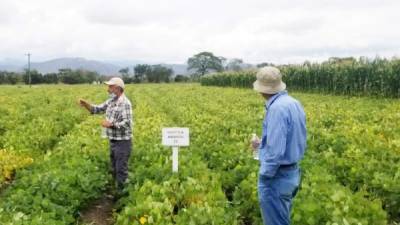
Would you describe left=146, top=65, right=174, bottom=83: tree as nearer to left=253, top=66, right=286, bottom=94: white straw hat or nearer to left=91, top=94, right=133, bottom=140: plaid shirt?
left=91, top=94, right=133, bottom=140: plaid shirt

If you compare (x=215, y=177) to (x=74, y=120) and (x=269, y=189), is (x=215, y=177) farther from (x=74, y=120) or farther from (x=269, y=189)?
(x=74, y=120)

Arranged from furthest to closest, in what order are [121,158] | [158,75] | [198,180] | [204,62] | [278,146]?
1. [204,62]
2. [158,75]
3. [121,158]
4. [198,180]
5. [278,146]

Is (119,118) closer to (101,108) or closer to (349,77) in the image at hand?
(101,108)

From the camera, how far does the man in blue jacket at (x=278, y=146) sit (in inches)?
195

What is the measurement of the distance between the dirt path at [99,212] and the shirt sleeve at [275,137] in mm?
3102

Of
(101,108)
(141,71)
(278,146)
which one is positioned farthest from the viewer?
(141,71)

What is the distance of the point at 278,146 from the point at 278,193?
55cm

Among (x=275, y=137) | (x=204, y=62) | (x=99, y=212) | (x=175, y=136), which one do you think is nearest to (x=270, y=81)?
(x=275, y=137)

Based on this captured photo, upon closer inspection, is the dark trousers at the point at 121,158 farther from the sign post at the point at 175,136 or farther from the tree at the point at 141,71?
the tree at the point at 141,71

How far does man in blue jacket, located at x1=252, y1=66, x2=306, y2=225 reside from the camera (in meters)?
4.95

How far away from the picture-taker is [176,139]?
7352mm

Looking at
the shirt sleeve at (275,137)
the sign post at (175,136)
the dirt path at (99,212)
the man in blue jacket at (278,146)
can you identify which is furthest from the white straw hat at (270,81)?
the dirt path at (99,212)

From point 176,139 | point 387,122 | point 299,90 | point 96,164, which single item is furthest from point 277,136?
point 299,90

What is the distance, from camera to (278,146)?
4930mm
